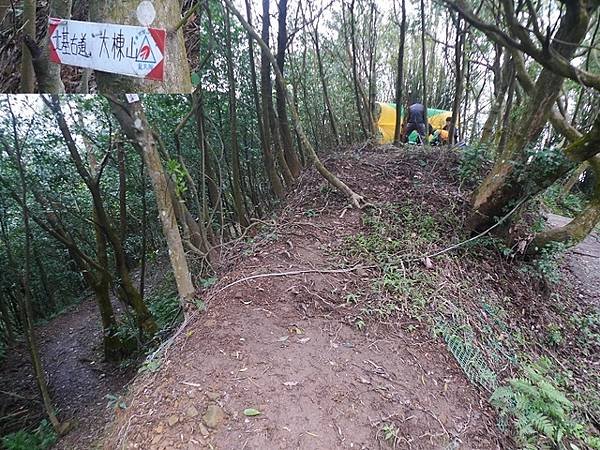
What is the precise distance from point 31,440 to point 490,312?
5.02 metres

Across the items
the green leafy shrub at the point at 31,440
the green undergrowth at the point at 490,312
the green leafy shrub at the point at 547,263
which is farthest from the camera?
the green leafy shrub at the point at 547,263

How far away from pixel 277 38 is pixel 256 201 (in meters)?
2.56

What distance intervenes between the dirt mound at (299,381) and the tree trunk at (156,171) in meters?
0.31

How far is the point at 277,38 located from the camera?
5320 mm

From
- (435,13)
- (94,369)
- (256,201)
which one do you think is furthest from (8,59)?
(435,13)

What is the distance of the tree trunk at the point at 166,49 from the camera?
145cm

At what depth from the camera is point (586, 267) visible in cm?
607

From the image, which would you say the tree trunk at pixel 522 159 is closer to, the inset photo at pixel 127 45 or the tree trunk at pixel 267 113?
the tree trunk at pixel 267 113

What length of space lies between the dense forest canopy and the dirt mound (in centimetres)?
61

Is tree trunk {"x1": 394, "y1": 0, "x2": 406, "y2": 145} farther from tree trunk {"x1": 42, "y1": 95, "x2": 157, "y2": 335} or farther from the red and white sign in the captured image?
the red and white sign

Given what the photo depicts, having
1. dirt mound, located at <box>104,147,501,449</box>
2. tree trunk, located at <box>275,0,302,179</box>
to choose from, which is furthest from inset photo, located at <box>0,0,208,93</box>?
tree trunk, located at <box>275,0,302,179</box>

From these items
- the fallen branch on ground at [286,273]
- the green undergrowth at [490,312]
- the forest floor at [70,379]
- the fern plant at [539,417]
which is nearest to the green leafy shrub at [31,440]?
the forest floor at [70,379]

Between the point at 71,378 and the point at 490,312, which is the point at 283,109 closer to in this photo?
the point at 490,312

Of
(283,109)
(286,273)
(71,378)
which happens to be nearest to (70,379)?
(71,378)
